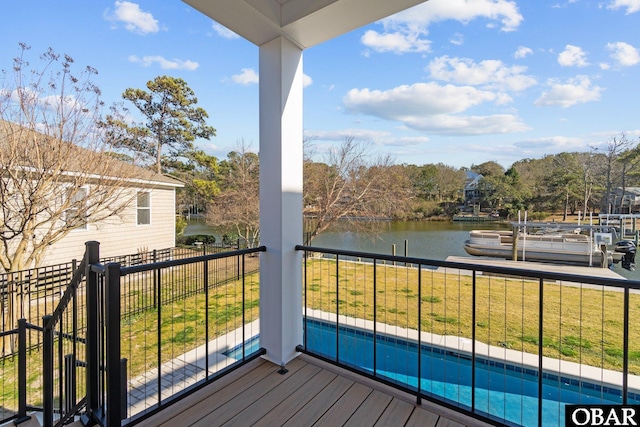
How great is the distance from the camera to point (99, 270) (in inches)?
54.8

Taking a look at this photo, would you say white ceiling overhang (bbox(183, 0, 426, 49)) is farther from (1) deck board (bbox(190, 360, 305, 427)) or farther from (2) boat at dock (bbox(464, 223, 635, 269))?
(2) boat at dock (bbox(464, 223, 635, 269))

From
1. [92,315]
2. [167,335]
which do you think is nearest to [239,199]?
[167,335]

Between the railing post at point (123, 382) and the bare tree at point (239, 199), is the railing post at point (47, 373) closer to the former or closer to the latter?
the railing post at point (123, 382)

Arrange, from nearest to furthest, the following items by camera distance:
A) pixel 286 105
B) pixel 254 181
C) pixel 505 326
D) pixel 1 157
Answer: pixel 286 105 < pixel 1 157 < pixel 505 326 < pixel 254 181

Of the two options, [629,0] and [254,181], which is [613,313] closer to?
[629,0]

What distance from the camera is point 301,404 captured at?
1.75m

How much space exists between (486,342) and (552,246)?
6580mm

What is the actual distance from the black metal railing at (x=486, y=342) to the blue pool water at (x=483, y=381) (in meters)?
0.01

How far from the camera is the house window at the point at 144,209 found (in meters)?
7.81

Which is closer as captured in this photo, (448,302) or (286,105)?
(286,105)

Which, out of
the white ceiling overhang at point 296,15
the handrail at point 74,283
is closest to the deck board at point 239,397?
the handrail at point 74,283

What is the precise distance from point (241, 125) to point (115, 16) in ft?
12.6

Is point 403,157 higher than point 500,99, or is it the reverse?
point 500,99

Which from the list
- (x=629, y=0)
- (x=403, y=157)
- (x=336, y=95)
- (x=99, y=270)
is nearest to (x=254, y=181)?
(x=336, y=95)
